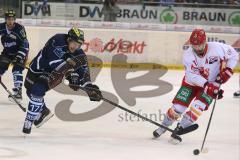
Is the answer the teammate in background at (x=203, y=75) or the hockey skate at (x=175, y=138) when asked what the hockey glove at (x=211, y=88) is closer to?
the teammate in background at (x=203, y=75)

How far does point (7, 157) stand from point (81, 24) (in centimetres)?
697

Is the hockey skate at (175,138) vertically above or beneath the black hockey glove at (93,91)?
beneath

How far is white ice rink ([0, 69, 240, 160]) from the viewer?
527cm

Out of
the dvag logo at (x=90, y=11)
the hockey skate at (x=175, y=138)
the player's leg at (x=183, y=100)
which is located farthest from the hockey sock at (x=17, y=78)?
the dvag logo at (x=90, y=11)

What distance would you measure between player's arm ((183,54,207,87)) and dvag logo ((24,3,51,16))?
621cm

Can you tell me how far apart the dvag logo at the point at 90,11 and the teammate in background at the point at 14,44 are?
13.6ft

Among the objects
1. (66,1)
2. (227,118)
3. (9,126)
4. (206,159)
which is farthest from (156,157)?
(66,1)

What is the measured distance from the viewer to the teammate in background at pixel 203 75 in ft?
18.7

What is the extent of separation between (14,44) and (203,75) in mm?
2937

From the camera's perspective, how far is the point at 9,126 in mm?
6367

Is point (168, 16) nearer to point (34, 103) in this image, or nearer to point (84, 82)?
point (84, 82)

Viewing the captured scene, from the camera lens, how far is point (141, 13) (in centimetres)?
1202

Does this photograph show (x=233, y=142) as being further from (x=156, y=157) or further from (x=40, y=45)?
(x=40, y=45)

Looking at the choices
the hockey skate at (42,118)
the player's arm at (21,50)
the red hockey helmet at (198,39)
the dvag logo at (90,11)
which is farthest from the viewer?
the dvag logo at (90,11)
